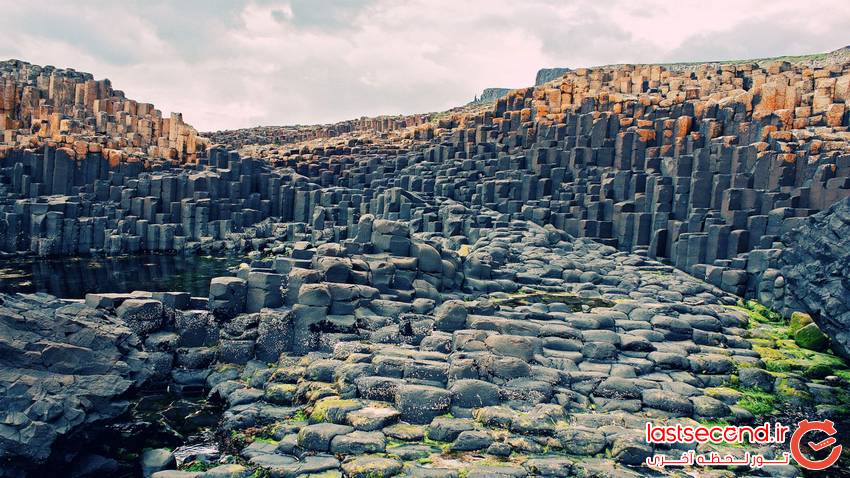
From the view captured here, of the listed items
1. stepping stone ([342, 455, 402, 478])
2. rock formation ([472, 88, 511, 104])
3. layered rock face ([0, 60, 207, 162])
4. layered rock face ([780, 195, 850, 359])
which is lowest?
stepping stone ([342, 455, 402, 478])

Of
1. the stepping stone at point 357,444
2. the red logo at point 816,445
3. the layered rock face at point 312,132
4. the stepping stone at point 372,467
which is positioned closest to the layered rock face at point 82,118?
the layered rock face at point 312,132

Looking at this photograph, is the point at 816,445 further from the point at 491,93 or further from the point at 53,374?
the point at 491,93

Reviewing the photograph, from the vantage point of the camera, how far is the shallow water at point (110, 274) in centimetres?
2281

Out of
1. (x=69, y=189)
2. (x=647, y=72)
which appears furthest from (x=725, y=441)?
(x=69, y=189)

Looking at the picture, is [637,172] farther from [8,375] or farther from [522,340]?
[8,375]

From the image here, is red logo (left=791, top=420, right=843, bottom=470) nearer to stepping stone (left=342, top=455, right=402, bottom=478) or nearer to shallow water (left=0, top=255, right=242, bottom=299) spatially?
stepping stone (left=342, top=455, right=402, bottom=478)

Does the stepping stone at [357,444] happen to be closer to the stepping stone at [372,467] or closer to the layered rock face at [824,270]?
the stepping stone at [372,467]

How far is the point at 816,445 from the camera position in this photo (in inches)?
390

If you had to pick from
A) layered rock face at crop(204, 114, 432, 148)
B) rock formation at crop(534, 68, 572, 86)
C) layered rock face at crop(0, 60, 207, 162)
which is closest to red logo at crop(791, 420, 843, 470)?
layered rock face at crop(0, 60, 207, 162)

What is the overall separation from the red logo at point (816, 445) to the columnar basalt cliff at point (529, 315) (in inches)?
9.8

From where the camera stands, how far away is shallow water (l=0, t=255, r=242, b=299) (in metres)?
22.8

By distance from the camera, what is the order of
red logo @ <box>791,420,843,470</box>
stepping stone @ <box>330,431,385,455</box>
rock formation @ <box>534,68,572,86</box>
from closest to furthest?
1. stepping stone @ <box>330,431,385,455</box>
2. red logo @ <box>791,420,843,470</box>
3. rock formation @ <box>534,68,572,86</box>

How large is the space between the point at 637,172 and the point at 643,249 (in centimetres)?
401

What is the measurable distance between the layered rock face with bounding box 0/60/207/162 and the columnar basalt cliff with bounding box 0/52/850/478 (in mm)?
8427
